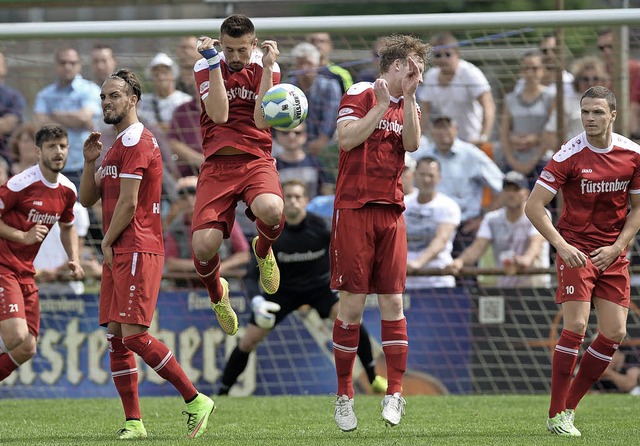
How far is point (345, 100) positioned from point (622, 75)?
5.14 metres

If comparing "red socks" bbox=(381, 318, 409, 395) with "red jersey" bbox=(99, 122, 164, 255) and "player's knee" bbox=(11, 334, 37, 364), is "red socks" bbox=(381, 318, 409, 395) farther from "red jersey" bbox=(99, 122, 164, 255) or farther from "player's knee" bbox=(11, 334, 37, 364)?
"player's knee" bbox=(11, 334, 37, 364)

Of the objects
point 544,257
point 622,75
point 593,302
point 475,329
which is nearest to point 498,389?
point 475,329

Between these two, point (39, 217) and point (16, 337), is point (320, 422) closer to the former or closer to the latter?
point (16, 337)

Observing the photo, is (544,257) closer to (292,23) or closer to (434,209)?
(434,209)

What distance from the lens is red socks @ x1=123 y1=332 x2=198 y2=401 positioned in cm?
755

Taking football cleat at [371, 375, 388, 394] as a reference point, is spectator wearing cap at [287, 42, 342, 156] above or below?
above

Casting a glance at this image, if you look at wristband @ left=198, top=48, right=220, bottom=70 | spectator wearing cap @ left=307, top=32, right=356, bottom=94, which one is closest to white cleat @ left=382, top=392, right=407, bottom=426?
wristband @ left=198, top=48, right=220, bottom=70

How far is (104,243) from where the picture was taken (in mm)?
7699

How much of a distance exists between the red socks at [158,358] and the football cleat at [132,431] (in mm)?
387

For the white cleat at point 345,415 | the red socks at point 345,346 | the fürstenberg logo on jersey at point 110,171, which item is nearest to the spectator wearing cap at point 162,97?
the fürstenberg logo on jersey at point 110,171

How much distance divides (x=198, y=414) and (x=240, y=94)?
2287mm

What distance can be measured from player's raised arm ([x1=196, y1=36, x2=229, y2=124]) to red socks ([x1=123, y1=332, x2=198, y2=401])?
5.27 feet

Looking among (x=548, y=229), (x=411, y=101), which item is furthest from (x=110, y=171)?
(x=548, y=229)

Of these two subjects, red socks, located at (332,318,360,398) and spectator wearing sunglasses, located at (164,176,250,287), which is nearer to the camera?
red socks, located at (332,318,360,398)
